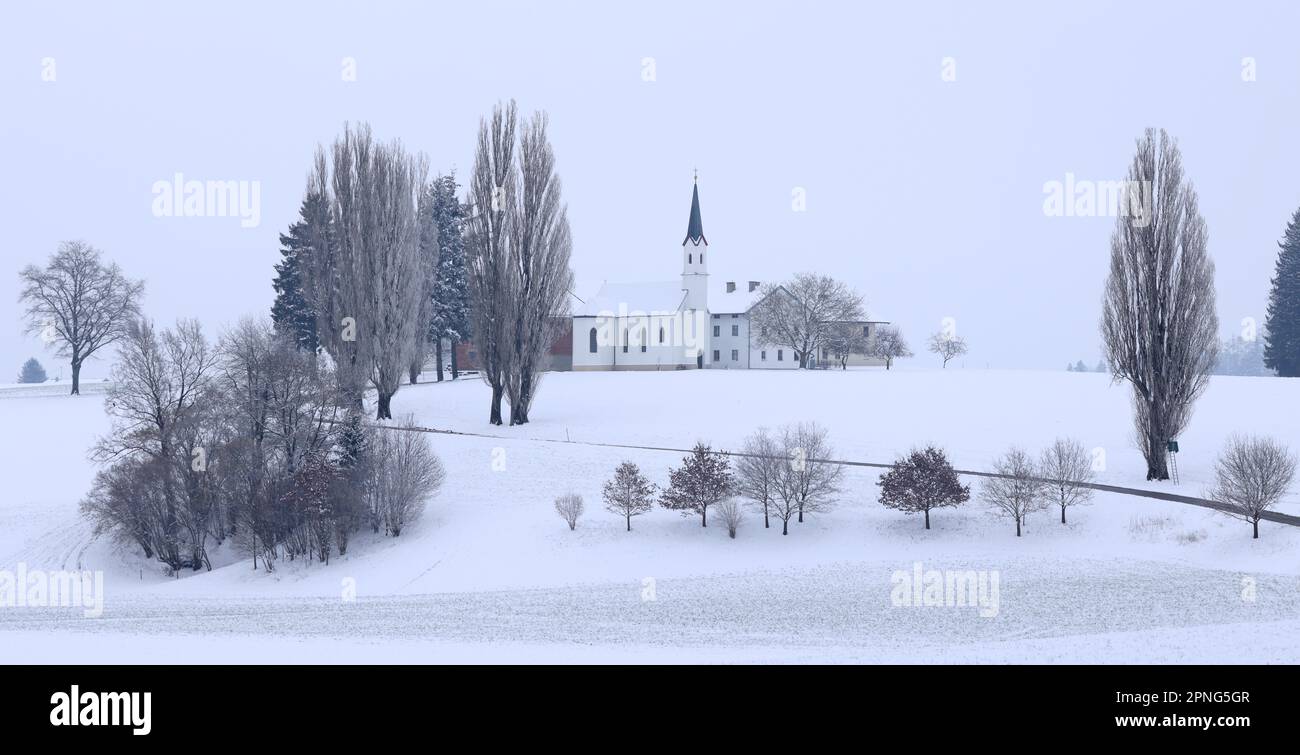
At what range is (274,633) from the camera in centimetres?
2352

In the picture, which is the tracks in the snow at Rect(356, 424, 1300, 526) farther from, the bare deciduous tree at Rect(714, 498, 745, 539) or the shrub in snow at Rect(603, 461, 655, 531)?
the shrub in snow at Rect(603, 461, 655, 531)

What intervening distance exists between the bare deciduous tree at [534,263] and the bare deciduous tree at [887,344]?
3955 centimetres

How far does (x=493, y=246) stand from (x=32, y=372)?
105210mm

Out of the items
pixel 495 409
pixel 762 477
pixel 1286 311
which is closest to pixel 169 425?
pixel 495 409

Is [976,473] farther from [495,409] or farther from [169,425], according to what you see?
[169,425]

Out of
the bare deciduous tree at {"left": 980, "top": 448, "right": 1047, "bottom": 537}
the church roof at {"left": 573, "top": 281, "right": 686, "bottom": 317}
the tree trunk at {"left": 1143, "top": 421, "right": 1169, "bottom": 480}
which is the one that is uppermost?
the church roof at {"left": 573, "top": 281, "right": 686, "bottom": 317}

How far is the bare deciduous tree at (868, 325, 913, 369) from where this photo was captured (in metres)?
80.0

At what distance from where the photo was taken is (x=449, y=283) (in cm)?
6650

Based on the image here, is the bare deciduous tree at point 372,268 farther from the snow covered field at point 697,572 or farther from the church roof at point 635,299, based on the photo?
the church roof at point 635,299

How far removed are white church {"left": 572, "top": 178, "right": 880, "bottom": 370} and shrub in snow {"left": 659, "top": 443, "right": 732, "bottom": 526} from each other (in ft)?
140

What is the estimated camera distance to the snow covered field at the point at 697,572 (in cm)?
2178

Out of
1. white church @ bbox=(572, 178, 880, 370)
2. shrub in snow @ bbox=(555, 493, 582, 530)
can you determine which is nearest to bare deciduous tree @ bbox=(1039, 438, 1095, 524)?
shrub in snow @ bbox=(555, 493, 582, 530)
